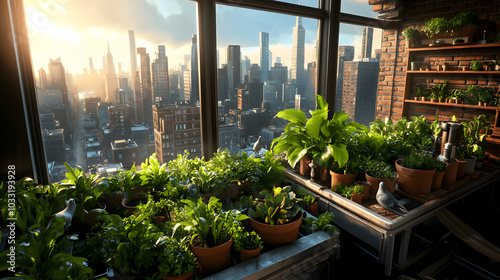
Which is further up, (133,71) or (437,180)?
(133,71)

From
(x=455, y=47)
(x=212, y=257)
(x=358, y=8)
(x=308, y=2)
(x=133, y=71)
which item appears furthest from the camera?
(x=358, y=8)

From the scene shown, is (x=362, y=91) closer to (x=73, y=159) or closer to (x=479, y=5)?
(x=479, y=5)

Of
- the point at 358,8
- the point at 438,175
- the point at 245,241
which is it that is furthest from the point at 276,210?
the point at 358,8

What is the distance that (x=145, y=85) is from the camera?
6.98 feet

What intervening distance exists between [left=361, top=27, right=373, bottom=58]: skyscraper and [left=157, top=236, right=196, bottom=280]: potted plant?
9.96 feet

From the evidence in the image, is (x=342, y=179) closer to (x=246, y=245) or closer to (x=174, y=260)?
(x=246, y=245)

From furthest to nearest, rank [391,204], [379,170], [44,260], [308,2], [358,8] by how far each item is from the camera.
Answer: [358,8], [308,2], [379,170], [391,204], [44,260]

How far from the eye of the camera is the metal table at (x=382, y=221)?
5.32 ft

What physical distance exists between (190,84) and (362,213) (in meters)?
1.57

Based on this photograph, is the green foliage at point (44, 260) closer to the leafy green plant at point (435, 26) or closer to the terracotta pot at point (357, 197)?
the terracotta pot at point (357, 197)

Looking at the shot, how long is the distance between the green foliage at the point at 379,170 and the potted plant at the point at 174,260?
134 centimetres

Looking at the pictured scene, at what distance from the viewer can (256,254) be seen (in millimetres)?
1370

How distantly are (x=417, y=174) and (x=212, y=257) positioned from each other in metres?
1.46

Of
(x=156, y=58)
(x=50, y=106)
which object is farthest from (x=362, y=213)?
(x=50, y=106)
